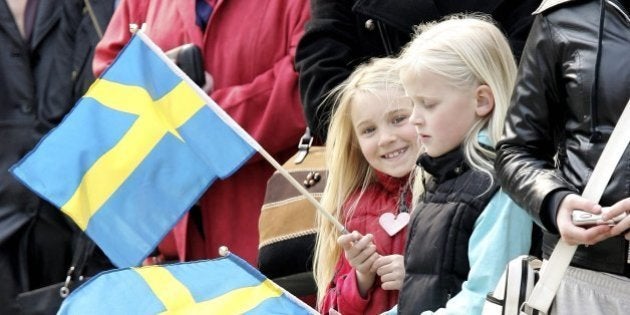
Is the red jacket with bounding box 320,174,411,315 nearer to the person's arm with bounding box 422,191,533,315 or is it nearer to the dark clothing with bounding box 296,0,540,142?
the dark clothing with bounding box 296,0,540,142

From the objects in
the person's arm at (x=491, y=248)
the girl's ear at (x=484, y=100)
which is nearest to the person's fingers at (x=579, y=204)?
the person's arm at (x=491, y=248)

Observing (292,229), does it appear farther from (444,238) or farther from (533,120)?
(533,120)

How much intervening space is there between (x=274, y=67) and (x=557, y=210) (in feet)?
9.61

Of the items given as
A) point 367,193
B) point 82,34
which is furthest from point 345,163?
point 82,34

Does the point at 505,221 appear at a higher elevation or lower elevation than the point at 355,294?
higher

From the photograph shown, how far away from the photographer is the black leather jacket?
16.0 ft

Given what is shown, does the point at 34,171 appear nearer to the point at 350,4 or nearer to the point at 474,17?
the point at 350,4

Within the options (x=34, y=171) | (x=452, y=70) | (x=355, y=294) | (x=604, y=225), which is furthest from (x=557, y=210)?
(x=34, y=171)

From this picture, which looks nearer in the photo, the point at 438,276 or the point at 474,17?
the point at 438,276

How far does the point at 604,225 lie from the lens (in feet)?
15.1

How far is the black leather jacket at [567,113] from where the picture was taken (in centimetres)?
487

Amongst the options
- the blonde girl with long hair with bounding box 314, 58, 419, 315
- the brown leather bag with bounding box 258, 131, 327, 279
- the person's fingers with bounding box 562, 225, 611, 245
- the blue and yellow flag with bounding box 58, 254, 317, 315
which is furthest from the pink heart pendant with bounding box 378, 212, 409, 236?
the person's fingers with bounding box 562, 225, 611, 245

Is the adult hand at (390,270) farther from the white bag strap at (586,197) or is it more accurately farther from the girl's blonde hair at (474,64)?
the white bag strap at (586,197)

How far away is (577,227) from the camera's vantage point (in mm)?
4691
